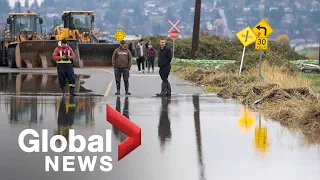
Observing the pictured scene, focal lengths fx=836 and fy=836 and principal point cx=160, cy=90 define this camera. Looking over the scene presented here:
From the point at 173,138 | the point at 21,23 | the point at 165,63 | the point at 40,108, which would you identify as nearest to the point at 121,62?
the point at 165,63

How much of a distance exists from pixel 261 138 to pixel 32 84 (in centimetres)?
1521

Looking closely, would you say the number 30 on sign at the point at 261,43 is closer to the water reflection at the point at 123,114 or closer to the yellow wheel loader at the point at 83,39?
the water reflection at the point at 123,114

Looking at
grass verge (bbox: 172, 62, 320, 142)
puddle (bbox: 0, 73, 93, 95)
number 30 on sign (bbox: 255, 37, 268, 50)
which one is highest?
number 30 on sign (bbox: 255, 37, 268, 50)

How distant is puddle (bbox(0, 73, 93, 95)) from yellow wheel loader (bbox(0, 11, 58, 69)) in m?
5.82

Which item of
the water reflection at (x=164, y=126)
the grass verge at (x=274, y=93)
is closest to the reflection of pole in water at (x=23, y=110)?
the water reflection at (x=164, y=126)

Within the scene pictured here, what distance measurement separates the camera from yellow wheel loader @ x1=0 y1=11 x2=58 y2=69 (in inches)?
1626

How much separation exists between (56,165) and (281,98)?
31.9ft

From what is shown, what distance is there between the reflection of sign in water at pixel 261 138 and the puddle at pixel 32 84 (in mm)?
10082

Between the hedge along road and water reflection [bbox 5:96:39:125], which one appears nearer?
the hedge along road

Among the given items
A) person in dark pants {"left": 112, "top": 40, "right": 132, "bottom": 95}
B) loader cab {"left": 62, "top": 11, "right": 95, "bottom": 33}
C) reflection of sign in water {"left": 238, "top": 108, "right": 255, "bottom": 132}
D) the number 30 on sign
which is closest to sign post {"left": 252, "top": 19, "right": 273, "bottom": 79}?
the number 30 on sign

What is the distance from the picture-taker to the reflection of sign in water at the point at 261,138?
13.7 meters

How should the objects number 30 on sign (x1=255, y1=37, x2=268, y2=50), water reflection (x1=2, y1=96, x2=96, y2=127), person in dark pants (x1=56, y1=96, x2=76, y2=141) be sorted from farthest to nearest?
number 30 on sign (x1=255, y1=37, x2=268, y2=50)
water reflection (x1=2, y1=96, x2=96, y2=127)
person in dark pants (x1=56, y1=96, x2=76, y2=141)

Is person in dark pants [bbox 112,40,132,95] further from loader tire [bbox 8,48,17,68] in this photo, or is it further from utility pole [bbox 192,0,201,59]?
utility pole [bbox 192,0,201,59]

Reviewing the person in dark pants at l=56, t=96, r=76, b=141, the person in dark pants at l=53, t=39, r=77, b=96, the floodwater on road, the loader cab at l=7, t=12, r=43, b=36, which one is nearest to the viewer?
the floodwater on road
